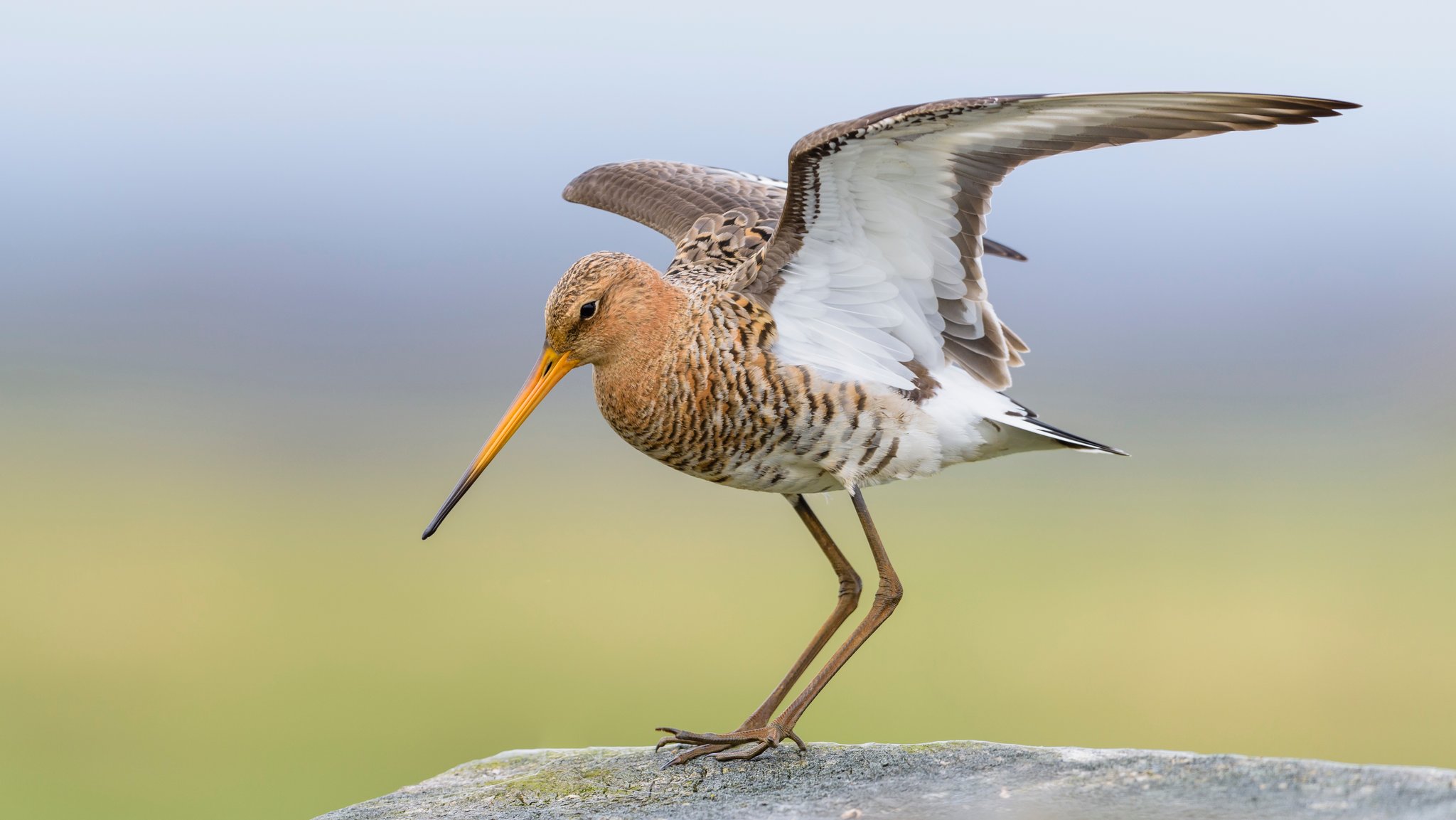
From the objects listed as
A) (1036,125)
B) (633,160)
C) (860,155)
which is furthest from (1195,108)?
(633,160)

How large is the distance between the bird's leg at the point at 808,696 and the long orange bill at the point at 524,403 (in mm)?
1366

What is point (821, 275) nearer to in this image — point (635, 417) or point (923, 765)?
point (635, 417)

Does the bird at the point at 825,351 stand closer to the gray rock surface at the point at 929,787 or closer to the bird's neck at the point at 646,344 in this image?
the bird's neck at the point at 646,344

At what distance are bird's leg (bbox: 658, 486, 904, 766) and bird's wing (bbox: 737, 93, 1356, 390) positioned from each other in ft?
2.29

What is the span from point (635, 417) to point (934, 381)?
4.51 feet

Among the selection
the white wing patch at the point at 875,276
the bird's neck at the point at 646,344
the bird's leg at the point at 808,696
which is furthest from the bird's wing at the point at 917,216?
the bird's leg at the point at 808,696

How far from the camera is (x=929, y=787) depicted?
196 inches

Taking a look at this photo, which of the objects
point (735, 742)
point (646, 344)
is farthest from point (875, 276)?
point (735, 742)

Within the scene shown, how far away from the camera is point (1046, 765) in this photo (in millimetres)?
5109

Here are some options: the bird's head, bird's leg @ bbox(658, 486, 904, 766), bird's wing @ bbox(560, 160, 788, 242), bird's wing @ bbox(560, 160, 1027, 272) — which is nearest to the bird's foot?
bird's leg @ bbox(658, 486, 904, 766)

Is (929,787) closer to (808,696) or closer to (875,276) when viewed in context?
(808,696)

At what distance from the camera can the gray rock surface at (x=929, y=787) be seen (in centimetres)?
445

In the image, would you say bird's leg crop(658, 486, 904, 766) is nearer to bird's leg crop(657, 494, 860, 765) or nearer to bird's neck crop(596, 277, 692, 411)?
bird's leg crop(657, 494, 860, 765)

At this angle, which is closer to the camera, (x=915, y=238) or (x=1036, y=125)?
(x=1036, y=125)
